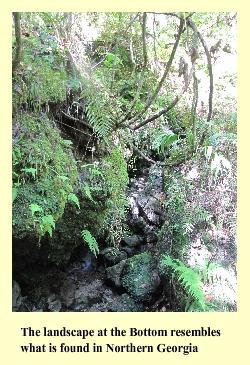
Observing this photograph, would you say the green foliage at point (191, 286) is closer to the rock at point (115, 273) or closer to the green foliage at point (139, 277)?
the green foliage at point (139, 277)

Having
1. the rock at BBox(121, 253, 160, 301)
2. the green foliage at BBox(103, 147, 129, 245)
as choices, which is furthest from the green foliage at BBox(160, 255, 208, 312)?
the green foliage at BBox(103, 147, 129, 245)

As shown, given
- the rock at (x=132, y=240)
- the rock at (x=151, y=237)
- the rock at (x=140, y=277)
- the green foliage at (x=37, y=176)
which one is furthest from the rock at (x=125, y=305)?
the green foliage at (x=37, y=176)

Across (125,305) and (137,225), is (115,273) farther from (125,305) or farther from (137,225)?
(137,225)

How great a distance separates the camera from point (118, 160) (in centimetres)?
524

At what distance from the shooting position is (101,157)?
5.02m

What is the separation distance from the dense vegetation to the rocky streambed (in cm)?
11

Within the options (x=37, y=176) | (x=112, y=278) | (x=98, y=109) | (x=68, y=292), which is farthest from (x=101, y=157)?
(x=68, y=292)

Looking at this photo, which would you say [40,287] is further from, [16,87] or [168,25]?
[168,25]

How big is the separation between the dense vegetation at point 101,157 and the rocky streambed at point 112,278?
11 cm

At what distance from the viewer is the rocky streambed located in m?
5.08

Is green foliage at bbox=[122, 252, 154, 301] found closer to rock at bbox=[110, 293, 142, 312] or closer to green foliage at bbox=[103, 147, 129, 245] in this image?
rock at bbox=[110, 293, 142, 312]

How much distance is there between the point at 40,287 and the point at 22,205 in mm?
2381
